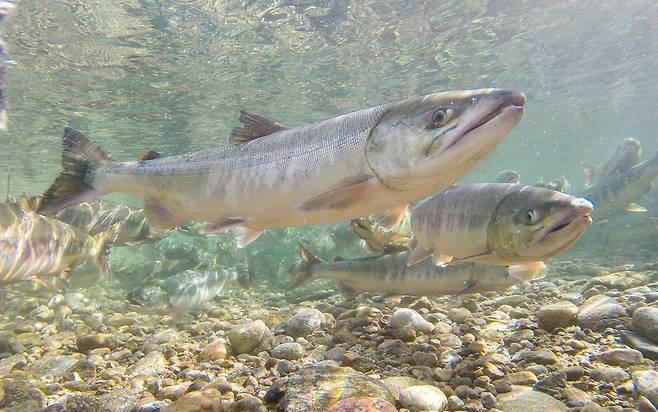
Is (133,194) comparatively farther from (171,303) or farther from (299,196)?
(171,303)

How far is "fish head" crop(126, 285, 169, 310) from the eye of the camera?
6.45 m

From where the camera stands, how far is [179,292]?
705cm

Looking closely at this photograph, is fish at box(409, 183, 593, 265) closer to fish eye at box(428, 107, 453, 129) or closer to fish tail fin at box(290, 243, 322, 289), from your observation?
fish eye at box(428, 107, 453, 129)

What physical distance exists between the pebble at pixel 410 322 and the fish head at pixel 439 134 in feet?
5.71

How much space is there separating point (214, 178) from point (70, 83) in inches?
531

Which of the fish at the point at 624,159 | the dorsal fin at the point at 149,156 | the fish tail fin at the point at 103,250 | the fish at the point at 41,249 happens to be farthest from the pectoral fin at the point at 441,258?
the fish at the point at 624,159

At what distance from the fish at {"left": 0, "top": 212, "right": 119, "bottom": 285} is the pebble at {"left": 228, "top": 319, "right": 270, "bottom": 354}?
295cm

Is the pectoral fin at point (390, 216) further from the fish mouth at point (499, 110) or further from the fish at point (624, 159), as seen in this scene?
the fish at point (624, 159)

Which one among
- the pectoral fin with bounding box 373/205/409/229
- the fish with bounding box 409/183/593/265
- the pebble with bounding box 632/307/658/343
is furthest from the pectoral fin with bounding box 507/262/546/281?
the pectoral fin with bounding box 373/205/409/229

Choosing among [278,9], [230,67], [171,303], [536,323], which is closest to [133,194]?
[171,303]

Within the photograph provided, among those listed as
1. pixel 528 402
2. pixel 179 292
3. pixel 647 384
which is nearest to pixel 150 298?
pixel 179 292

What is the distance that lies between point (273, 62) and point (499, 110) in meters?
12.9

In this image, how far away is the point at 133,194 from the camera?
4.42 meters

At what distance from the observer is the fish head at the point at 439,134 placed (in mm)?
2477
